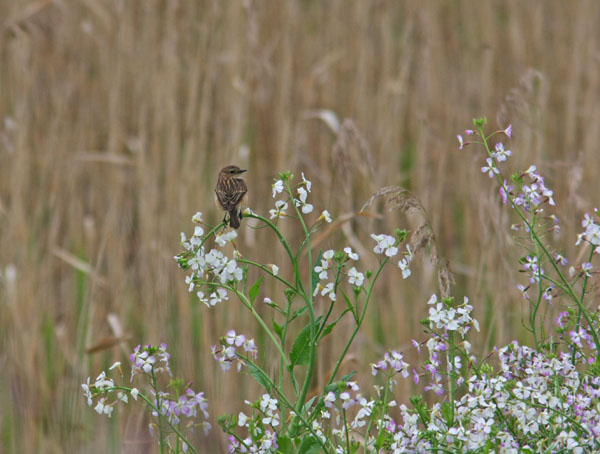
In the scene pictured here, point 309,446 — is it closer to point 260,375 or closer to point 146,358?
point 260,375

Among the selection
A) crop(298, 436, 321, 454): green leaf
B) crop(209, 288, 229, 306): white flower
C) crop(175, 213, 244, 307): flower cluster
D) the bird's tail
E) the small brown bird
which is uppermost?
the small brown bird

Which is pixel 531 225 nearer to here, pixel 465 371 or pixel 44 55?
pixel 465 371

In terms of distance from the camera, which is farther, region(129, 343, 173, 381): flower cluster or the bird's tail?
the bird's tail

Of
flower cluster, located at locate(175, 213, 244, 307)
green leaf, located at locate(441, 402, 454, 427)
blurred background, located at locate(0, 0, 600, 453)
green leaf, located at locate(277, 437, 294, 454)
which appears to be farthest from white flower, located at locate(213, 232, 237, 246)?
blurred background, located at locate(0, 0, 600, 453)

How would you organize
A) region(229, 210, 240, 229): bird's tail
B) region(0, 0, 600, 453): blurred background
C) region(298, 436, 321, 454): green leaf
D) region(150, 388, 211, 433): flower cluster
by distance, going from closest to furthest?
region(298, 436, 321, 454): green leaf, region(150, 388, 211, 433): flower cluster, region(229, 210, 240, 229): bird's tail, region(0, 0, 600, 453): blurred background

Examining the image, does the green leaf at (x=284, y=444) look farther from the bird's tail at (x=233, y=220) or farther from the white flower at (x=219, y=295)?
the bird's tail at (x=233, y=220)

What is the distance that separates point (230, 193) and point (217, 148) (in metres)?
1.85

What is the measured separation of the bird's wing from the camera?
174 cm

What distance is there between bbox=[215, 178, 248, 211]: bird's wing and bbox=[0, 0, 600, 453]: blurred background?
825mm

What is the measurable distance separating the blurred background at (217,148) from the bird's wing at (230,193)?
82cm

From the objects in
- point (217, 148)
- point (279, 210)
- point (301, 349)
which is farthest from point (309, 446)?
point (217, 148)

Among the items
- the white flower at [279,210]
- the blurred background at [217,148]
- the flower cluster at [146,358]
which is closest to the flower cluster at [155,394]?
the flower cluster at [146,358]

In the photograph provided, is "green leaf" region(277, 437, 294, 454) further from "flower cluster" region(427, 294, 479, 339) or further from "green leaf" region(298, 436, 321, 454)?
"flower cluster" region(427, 294, 479, 339)

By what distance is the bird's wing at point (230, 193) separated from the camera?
174 cm
